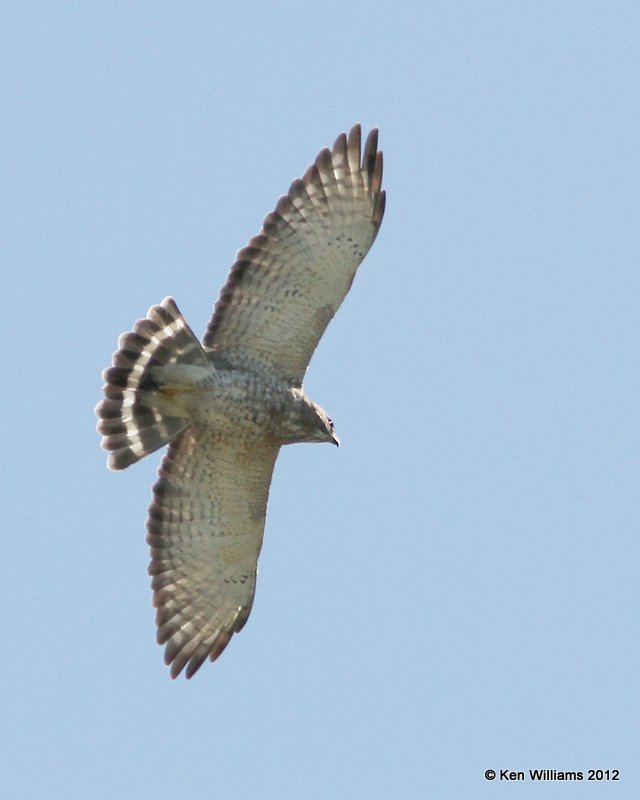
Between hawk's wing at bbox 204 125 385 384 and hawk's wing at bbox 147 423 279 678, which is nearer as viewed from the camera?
hawk's wing at bbox 204 125 385 384

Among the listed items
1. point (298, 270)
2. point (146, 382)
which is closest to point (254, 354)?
point (298, 270)

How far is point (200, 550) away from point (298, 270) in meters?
2.23

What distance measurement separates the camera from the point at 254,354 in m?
14.7

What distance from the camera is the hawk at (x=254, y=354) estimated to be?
47.5 feet

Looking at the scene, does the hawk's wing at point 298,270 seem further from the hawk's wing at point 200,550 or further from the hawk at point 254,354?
the hawk's wing at point 200,550

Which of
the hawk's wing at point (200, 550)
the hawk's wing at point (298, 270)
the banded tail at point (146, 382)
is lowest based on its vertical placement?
the hawk's wing at point (200, 550)

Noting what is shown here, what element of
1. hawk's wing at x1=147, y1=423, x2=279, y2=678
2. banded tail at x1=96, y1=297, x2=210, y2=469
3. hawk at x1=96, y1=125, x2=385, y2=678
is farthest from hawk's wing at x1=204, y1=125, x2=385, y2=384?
hawk's wing at x1=147, y1=423, x2=279, y2=678

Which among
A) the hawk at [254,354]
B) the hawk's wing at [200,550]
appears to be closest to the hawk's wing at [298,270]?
the hawk at [254,354]

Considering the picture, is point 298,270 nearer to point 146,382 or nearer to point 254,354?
point 254,354

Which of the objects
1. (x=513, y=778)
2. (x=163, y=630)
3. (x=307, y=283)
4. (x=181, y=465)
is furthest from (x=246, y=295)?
(x=513, y=778)

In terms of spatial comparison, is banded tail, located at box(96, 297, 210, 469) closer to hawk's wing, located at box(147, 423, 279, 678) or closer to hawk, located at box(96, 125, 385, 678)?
hawk, located at box(96, 125, 385, 678)

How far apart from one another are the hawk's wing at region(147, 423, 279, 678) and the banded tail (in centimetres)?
34

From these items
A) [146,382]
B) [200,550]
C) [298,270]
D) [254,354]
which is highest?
[298,270]

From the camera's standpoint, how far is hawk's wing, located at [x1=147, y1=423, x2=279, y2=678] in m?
14.9
